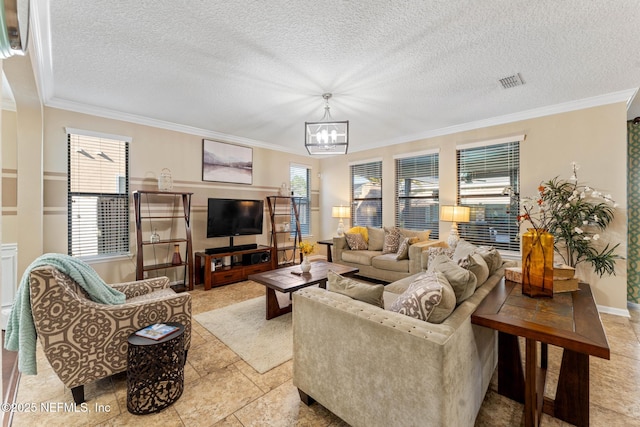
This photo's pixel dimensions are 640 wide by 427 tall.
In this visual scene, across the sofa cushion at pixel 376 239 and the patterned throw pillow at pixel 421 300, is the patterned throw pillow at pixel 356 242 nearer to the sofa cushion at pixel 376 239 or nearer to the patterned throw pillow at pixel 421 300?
the sofa cushion at pixel 376 239

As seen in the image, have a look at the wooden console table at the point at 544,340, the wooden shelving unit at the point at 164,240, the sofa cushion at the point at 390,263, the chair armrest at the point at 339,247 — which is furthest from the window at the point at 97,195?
the wooden console table at the point at 544,340

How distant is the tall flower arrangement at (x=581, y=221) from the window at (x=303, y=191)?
4362 millimetres

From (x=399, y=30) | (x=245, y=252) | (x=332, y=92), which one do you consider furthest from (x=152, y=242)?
(x=399, y=30)

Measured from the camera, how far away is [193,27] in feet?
7.26

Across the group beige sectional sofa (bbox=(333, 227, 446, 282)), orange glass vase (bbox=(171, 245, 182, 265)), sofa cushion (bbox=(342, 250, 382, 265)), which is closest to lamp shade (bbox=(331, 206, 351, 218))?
beige sectional sofa (bbox=(333, 227, 446, 282))

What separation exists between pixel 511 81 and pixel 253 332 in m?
3.92

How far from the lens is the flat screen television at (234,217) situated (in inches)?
187

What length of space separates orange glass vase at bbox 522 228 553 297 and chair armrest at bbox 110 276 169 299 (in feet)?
10.5

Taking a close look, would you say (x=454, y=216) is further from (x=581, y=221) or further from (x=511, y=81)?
(x=511, y=81)

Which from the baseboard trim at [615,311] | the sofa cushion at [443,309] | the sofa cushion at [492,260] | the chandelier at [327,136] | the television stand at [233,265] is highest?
the chandelier at [327,136]

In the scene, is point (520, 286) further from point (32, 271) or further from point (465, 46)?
point (32, 271)

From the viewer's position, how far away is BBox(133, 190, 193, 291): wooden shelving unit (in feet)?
12.8

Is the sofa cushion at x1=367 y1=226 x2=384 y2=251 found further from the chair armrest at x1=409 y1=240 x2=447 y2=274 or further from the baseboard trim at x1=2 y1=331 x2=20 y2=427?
the baseboard trim at x1=2 y1=331 x2=20 y2=427

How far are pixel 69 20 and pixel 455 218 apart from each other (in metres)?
4.94
